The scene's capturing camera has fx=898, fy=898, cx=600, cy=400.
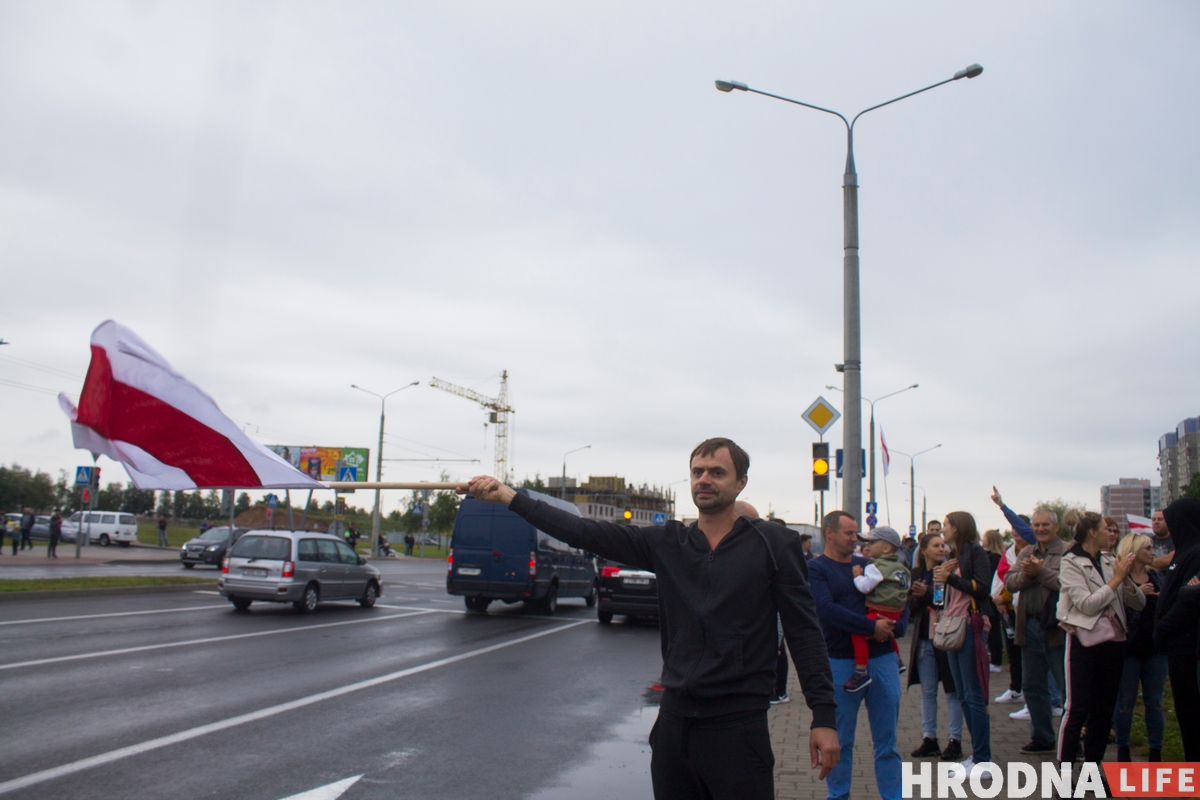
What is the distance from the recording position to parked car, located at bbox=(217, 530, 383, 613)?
1748 cm

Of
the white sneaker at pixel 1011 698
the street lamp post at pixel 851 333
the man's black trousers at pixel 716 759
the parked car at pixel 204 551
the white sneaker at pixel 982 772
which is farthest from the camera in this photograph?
the parked car at pixel 204 551

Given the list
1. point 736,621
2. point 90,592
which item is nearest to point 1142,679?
point 736,621

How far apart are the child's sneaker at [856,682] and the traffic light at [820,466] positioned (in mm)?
7840

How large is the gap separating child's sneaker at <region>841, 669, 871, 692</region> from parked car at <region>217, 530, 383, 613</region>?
14.2 m

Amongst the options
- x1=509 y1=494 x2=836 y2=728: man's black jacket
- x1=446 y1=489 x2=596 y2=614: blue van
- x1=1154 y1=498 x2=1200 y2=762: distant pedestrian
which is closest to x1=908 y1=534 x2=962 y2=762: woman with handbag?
x1=1154 y1=498 x2=1200 y2=762: distant pedestrian

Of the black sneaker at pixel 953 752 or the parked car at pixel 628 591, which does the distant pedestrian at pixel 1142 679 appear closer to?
the black sneaker at pixel 953 752

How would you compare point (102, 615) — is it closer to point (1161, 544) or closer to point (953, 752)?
point (953, 752)

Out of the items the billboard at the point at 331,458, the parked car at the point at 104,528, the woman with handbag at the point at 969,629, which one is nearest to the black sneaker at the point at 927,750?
the woman with handbag at the point at 969,629

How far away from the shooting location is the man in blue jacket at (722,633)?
3154mm

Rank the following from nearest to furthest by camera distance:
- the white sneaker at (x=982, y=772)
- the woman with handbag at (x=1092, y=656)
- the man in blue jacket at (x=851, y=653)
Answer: the man in blue jacket at (x=851, y=653) → the woman with handbag at (x=1092, y=656) → the white sneaker at (x=982, y=772)

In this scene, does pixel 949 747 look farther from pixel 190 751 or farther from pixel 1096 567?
pixel 190 751

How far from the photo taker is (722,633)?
3252 millimetres

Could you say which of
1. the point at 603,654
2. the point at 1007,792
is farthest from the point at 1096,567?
the point at 603,654

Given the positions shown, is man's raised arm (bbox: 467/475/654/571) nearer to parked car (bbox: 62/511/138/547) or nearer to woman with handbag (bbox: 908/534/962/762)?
woman with handbag (bbox: 908/534/962/762)
